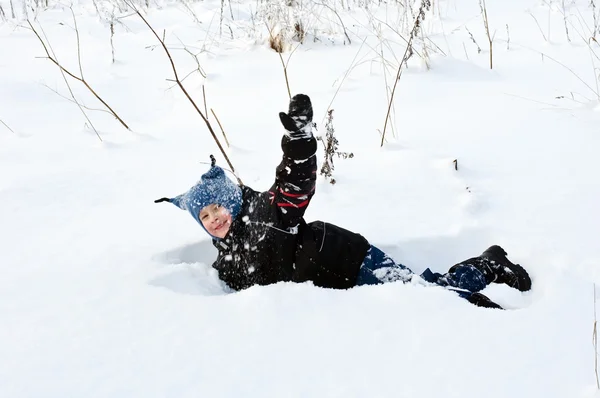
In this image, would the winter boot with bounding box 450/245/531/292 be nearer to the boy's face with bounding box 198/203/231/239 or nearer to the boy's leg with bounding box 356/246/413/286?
the boy's leg with bounding box 356/246/413/286

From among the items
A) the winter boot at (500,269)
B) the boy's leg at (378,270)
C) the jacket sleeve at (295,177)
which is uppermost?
the jacket sleeve at (295,177)

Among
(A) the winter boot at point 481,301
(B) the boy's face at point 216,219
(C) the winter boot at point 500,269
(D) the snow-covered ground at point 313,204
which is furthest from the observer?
(B) the boy's face at point 216,219

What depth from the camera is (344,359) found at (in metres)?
1.12

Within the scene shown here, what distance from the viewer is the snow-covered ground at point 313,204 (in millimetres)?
1119

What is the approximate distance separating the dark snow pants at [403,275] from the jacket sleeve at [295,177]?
34 centimetres

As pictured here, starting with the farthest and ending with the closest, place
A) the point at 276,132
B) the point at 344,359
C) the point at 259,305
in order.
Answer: the point at 276,132, the point at 259,305, the point at 344,359

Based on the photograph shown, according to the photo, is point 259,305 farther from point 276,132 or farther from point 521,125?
point 521,125

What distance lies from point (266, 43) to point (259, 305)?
3367 millimetres

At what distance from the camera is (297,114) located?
1.68 meters

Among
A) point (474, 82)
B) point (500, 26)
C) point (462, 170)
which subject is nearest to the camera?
point (462, 170)

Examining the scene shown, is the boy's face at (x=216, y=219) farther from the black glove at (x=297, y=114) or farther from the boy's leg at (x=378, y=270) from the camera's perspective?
the boy's leg at (x=378, y=270)

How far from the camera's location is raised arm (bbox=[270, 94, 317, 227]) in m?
1.68

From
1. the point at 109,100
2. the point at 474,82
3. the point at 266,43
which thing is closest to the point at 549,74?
the point at 474,82

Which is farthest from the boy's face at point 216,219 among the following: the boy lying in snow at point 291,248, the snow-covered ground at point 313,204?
the snow-covered ground at point 313,204
